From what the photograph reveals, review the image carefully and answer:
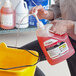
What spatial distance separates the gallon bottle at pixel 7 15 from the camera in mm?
1361

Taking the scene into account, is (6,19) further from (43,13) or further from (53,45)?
(53,45)

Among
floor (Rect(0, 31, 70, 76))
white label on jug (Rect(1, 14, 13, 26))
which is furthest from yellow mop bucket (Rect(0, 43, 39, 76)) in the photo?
floor (Rect(0, 31, 70, 76))

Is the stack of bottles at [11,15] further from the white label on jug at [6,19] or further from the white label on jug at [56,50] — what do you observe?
the white label on jug at [56,50]

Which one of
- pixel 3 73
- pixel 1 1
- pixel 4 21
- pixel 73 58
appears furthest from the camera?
pixel 1 1

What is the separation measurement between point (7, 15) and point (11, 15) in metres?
0.03

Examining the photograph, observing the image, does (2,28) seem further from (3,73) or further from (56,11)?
(3,73)

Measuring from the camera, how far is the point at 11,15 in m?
1.38

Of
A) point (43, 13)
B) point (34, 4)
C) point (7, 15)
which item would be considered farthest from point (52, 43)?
point (34, 4)

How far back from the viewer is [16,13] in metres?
1.43

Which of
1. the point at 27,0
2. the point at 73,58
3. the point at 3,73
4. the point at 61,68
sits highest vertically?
the point at 27,0

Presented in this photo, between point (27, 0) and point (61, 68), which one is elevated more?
point (27, 0)

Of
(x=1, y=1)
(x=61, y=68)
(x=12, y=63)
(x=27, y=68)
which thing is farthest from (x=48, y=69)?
(x=27, y=68)

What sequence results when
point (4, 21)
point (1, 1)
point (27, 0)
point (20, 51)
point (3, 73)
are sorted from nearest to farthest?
point (3, 73), point (20, 51), point (4, 21), point (27, 0), point (1, 1)

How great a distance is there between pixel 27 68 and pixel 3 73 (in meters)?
0.07
